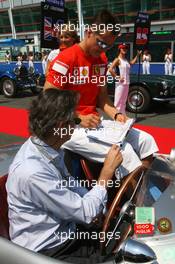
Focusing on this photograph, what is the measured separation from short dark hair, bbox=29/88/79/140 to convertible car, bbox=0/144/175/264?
0.53 m

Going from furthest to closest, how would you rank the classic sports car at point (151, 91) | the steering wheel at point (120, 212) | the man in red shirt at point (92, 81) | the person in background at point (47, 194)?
the classic sports car at point (151, 91) < the man in red shirt at point (92, 81) < the steering wheel at point (120, 212) < the person in background at point (47, 194)

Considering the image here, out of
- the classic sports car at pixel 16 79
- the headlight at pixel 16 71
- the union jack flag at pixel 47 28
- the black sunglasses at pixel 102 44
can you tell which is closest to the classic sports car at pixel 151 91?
the union jack flag at pixel 47 28

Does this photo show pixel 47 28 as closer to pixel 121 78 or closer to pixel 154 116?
pixel 121 78

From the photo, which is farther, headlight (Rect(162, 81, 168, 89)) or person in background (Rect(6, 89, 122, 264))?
headlight (Rect(162, 81, 168, 89))

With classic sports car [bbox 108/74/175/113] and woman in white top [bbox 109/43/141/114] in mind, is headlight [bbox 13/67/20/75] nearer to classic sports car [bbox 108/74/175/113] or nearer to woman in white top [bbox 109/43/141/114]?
classic sports car [bbox 108/74/175/113]

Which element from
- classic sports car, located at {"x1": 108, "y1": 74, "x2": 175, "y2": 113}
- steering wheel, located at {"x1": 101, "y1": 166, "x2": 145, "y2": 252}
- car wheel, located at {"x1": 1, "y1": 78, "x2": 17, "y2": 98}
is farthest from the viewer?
car wheel, located at {"x1": 1, "y1": 78, "x2": 17, "y2": 98}

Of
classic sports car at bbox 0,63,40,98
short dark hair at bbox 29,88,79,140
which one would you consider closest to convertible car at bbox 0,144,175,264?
short dark hair at bbox 29,88,79,140

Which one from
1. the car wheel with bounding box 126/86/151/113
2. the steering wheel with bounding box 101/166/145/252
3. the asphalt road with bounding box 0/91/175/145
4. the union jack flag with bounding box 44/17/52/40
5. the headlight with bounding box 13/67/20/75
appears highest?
the union jack flag with bounding box 44/17/52/40

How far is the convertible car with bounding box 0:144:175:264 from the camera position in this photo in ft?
5.66

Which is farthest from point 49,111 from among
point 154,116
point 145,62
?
point 145,62

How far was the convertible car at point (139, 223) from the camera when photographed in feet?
5.66

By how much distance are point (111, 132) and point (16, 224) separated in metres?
1.18

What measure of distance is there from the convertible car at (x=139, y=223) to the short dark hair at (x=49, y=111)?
53cm

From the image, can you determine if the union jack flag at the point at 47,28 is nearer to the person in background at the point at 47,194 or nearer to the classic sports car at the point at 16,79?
the classic sports car at the point at 16,79
